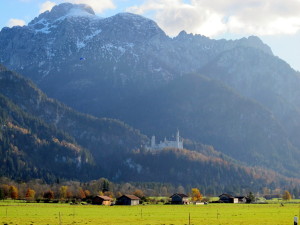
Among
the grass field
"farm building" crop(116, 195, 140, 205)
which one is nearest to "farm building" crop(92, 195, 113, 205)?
"farm building" crop(116, 195, 140, 205)

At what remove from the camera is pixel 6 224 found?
271 ft

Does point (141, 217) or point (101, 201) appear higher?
point (101, 201)

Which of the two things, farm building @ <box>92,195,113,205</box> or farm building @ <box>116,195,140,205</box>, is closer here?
farm building @ <box>92,195,113,205</box>

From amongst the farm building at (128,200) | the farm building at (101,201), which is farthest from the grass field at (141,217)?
the farm building at (128,200)

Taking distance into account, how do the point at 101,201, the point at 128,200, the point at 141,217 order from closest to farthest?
the point at 141,217 → the point at 101,201 → the point at 128,200

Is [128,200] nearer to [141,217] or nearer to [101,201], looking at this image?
[101,201]

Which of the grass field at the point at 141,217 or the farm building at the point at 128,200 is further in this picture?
the farm building at the point at 128,200

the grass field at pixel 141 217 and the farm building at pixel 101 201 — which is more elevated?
the farm building at pixel 101 201

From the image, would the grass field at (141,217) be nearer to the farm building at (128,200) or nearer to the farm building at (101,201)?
→ the farm building at (101,201)

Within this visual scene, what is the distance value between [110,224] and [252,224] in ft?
67.1

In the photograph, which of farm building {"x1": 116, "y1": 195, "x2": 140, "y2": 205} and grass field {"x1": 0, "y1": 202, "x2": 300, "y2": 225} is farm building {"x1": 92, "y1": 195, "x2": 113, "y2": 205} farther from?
grass field {"x1": 0, "y1": 202, "x2": 300, "y2": 225}

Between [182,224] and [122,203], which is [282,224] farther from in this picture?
[122,203]

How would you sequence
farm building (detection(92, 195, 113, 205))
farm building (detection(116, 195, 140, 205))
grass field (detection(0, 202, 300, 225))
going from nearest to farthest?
grass field (detection(0, 202, 300, 225)), farm building (detection(92, 195, 113, 205)), farm building (detection(116, 195, 140, 205))

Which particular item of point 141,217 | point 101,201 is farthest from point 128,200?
point 141,217
